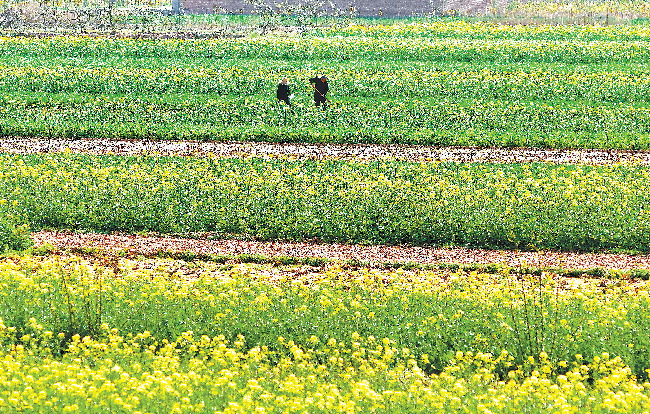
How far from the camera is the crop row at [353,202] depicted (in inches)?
747

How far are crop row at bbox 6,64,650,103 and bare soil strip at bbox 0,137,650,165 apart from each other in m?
6.79

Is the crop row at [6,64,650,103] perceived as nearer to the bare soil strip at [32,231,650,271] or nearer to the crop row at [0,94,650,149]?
the crop row at [0,94,650,149]

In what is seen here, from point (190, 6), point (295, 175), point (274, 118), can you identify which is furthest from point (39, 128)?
point (190, 6)

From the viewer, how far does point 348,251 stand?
61.2 ft

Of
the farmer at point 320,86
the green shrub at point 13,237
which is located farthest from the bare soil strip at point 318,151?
the green shrub at point 13,237

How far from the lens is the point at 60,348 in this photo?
13.5m

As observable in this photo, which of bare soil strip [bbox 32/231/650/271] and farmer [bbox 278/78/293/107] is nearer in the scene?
bare soil strip [bbox 32/231/650/271]

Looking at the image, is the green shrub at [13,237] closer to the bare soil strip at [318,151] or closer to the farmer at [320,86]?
the bare soil strip at [318,151]

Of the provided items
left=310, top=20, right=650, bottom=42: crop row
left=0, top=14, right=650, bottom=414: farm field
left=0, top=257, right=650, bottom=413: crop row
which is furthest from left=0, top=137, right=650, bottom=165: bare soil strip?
left=310, top=20, right=650, bottom=42: crop row

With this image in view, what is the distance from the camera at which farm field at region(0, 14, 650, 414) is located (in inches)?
466

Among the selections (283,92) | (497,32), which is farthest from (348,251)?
(497,32)

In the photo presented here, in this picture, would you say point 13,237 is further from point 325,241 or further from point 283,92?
point 283,92

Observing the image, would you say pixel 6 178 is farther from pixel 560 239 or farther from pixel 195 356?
pixel 560 239

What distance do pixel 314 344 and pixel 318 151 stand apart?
1366 centimetres
